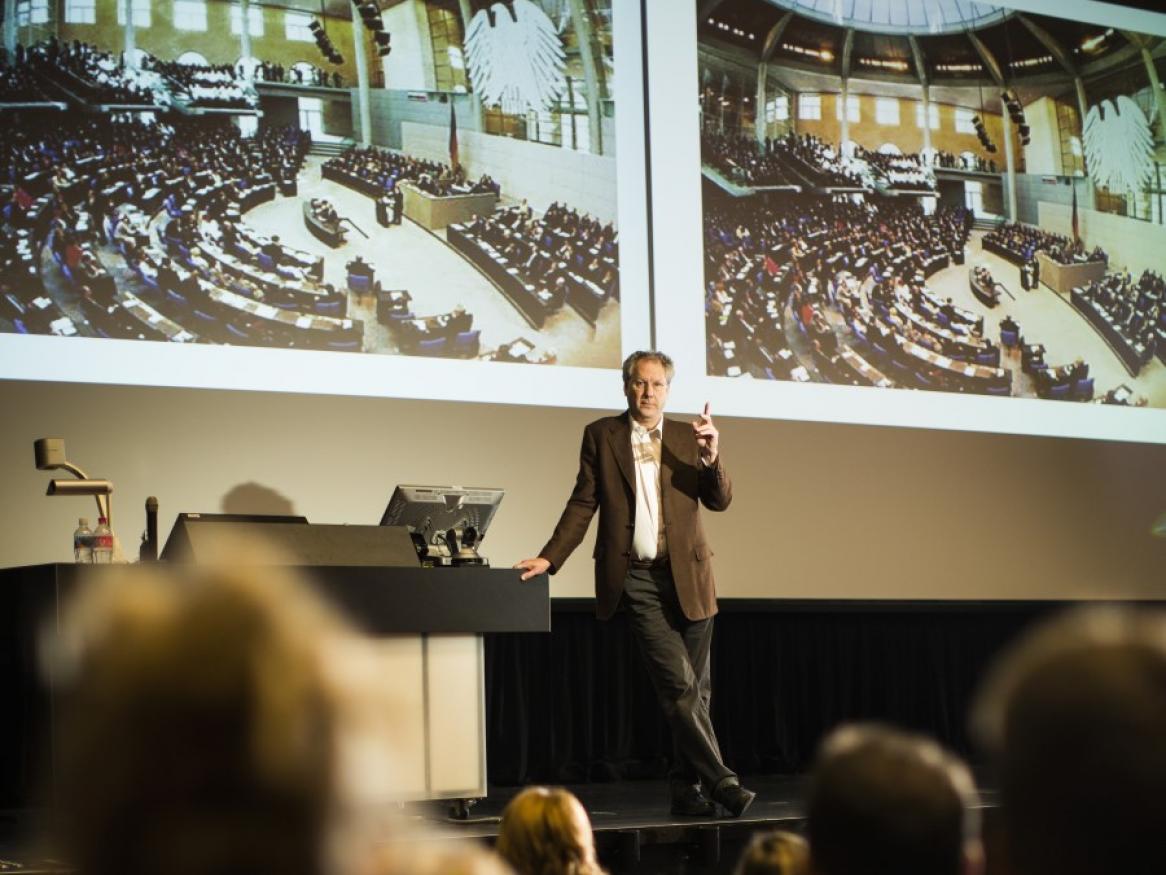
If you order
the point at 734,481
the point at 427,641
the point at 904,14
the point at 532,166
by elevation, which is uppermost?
the point at 904,14

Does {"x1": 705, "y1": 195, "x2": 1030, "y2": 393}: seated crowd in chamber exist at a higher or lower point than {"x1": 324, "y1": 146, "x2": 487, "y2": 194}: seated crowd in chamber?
lower

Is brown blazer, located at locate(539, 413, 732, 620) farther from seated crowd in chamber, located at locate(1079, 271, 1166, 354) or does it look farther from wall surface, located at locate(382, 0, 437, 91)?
seated crowd in chamber, located at locate(1079, 271, 1166, 354)

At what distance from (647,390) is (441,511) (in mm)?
730

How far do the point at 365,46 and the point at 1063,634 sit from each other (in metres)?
4.60

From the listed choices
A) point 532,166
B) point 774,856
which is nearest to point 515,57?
point 532,166

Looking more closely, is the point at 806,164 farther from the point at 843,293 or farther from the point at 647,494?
the point at 647,494

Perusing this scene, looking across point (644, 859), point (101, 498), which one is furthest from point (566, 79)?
point (644, 859)

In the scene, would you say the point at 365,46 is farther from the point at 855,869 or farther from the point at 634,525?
the point at 855,869

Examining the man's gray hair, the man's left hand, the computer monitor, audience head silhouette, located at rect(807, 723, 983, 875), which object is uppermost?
the man's gray hair

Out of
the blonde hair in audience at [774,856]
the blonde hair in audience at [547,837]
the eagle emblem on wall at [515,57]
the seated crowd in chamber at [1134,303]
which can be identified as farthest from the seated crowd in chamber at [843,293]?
the blonde hair in audience at [774,856]

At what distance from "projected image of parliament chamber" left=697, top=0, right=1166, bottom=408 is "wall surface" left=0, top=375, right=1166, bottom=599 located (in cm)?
32

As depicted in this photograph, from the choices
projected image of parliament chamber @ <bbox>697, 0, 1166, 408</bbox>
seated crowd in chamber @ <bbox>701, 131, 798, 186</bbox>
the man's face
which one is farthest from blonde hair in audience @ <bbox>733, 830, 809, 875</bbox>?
seated crowd in chamber @ <bbox>701, 131, 798, 186</bbox>

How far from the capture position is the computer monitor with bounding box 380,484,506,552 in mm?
4176

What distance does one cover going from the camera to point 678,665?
4.34 m
